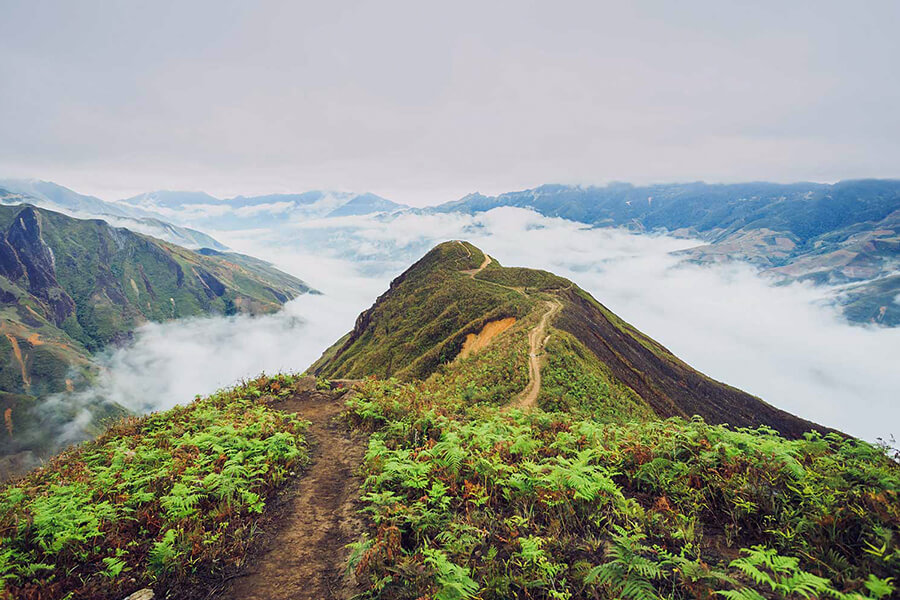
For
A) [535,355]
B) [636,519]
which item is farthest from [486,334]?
[636,519]

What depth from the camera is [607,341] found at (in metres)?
51.5

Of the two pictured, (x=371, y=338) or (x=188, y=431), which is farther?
(x=371, y=338)

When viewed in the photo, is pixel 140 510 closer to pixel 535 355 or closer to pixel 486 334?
pixel 535 355

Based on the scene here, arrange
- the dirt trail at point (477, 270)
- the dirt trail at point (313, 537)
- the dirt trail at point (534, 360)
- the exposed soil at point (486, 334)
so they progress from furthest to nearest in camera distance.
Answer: the dirt trail at point (477, 270), the exposed soil at point (486, 334), the dirt trail at point (534, 360), the dirt trail at point (313, 537)

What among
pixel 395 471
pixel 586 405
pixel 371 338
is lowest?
pixel 371 338

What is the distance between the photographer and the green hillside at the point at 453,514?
4898mm

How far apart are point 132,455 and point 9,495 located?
2314mm

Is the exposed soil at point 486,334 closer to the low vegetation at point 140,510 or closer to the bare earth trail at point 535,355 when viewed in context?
the bare earth trail at point 535,355

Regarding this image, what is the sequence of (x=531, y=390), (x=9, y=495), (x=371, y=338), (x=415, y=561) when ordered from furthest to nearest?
(x=371, y=338), (x=531, y=390), (x=9, y=495), (x=415, y=561)

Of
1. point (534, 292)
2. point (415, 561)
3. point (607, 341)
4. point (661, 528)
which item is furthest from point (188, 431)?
point (534, 292)

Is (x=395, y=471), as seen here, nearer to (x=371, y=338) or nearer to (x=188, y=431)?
(x=188, y=431)

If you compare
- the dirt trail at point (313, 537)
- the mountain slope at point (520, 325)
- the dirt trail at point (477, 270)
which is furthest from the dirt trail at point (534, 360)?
the dirt trail at point (477, 270)

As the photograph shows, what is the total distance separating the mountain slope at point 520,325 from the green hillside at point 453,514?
1048 inches

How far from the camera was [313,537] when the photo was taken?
711 cm
